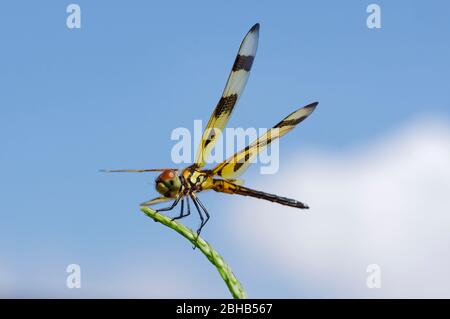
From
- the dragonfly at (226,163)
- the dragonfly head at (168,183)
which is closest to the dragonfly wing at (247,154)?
the dragonfly at (226,163)

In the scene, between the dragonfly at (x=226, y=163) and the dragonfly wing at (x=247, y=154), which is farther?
the dragonfly wing at (x=247, y=154)

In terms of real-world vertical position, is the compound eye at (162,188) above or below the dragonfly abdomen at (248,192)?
above

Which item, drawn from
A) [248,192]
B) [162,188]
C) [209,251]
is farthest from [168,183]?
[248,192]

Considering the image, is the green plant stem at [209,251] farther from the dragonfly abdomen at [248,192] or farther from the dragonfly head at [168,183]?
the dragonfly abdomen at [248,192]
